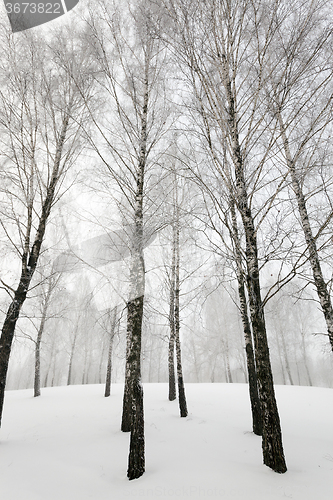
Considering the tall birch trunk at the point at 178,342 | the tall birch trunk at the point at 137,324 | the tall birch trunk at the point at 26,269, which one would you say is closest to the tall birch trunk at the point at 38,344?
the tall birch trunk at the point at 26,269

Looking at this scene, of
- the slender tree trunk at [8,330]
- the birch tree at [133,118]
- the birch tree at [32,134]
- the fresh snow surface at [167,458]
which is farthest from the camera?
the birch tree at [32,134]

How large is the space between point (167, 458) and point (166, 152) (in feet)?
21.8

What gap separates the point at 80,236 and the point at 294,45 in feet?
19.8

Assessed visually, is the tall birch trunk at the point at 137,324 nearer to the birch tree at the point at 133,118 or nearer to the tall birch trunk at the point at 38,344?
the birch tree at the point at 133,118

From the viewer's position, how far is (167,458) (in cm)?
372

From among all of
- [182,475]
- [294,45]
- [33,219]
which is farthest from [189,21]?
[182,475]

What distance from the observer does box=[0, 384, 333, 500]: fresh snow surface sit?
2.69 metres

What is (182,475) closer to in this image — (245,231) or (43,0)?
(245,231)

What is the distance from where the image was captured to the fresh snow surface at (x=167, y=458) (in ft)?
8.82

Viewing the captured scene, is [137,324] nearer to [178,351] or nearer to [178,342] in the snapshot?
[178,342]

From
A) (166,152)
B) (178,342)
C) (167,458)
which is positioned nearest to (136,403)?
(167,458)

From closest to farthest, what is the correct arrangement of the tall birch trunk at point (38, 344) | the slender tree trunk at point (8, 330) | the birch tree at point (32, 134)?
the slender tree trunk at point (8, 330)
the birch tree at point (32, 134)
the tall birch trunk at point (38, 344)

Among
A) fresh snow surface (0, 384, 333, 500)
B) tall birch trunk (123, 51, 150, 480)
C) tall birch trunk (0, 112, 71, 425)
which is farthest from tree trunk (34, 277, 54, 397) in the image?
tall birch trunk (123, 51, 150, 480)

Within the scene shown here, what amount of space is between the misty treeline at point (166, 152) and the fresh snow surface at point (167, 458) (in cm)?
39
